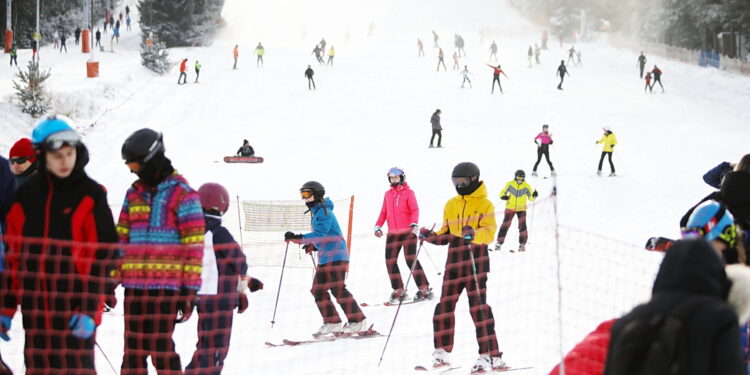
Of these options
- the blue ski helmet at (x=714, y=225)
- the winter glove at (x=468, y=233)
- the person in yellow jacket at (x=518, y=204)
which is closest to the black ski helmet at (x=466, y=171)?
the winter glove at (x=468, y=233)

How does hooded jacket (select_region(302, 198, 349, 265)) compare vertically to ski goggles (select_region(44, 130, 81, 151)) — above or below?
below

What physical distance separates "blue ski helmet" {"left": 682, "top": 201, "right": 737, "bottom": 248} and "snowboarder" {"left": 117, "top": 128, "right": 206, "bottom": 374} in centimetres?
292

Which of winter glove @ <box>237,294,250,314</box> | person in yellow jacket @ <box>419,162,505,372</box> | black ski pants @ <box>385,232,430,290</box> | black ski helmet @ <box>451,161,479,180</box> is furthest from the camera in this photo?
black ski pants @ <box>385,232,430,290</box>

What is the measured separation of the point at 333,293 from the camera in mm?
8891

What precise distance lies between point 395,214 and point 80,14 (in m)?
67.8

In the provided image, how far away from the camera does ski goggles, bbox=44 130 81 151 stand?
4.94 m

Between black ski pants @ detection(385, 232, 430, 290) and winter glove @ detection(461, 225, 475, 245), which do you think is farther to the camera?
black ski pants @ detection(385, 232, 430, 290)

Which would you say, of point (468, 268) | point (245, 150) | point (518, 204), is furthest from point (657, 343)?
A: point (245, 150)

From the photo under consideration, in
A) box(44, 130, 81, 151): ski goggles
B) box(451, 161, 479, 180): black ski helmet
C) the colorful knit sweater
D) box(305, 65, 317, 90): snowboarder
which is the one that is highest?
box(305, 65, 317, 90): snowboarder

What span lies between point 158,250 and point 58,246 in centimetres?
58

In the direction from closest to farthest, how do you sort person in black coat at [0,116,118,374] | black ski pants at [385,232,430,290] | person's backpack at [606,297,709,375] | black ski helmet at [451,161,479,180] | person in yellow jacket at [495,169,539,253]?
1. person's backpack at [606,297,709,375]
2. person in black coat at [0,116,118,374]
3. black ski helmet at [451,161,479,180]
4. black ski pants at [385,232,430,290]
5. person in yellow jacket at [495,169,539,253]

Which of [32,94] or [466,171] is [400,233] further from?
[32,94]

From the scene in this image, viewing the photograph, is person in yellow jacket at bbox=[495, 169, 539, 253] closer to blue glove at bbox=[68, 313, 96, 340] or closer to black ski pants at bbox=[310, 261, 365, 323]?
black ski pants at bbox=[310, 261, 365, 323]

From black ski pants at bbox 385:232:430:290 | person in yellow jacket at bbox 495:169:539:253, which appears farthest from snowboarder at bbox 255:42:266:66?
black ski pants at bbox 385:232:430:290
